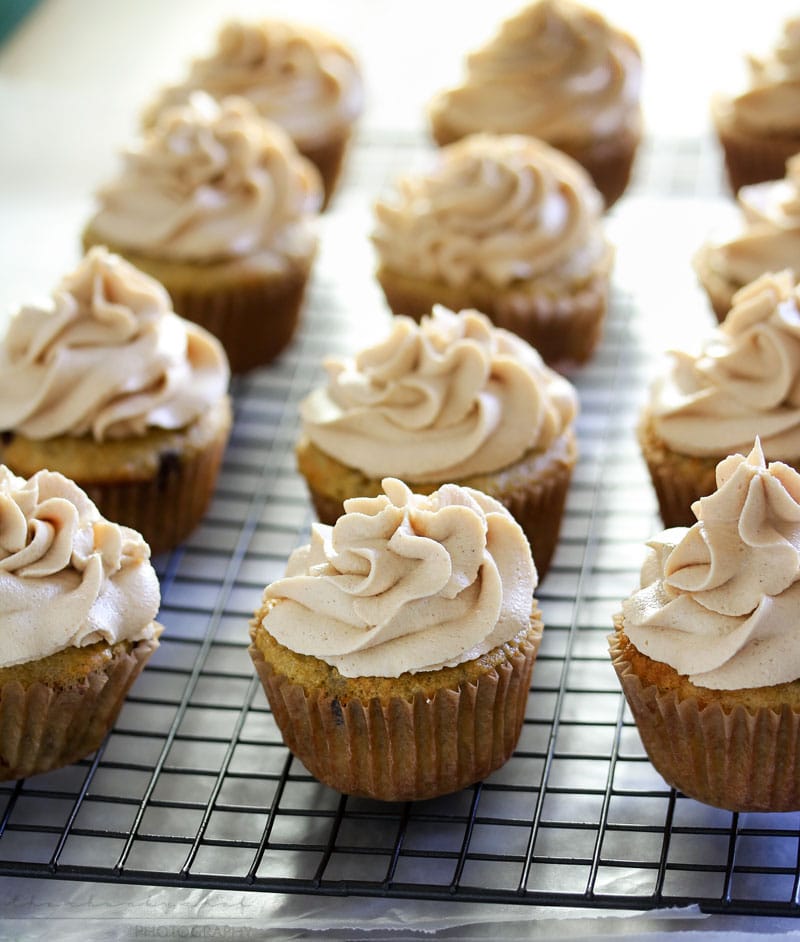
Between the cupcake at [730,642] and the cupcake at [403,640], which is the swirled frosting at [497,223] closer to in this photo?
the cupcake at [403,640]

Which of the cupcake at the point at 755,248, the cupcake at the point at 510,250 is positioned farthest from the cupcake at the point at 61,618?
the cupcake at the point at 755,248

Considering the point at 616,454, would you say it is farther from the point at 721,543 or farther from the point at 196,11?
the point at 196,11

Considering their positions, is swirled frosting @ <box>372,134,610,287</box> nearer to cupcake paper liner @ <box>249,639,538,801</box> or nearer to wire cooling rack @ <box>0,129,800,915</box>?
wire cooling rack @ <box>0,129,800,915</box>

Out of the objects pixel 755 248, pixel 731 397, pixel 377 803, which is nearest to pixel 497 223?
pixel 755 248

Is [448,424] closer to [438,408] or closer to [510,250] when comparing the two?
[438,408]

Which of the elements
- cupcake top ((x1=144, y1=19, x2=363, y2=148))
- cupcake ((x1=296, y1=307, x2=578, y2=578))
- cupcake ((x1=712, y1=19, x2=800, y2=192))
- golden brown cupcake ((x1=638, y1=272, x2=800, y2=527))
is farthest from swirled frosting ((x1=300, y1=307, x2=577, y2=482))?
cupcake top ((x1=144, y1=19, x2=363, y2=148))
